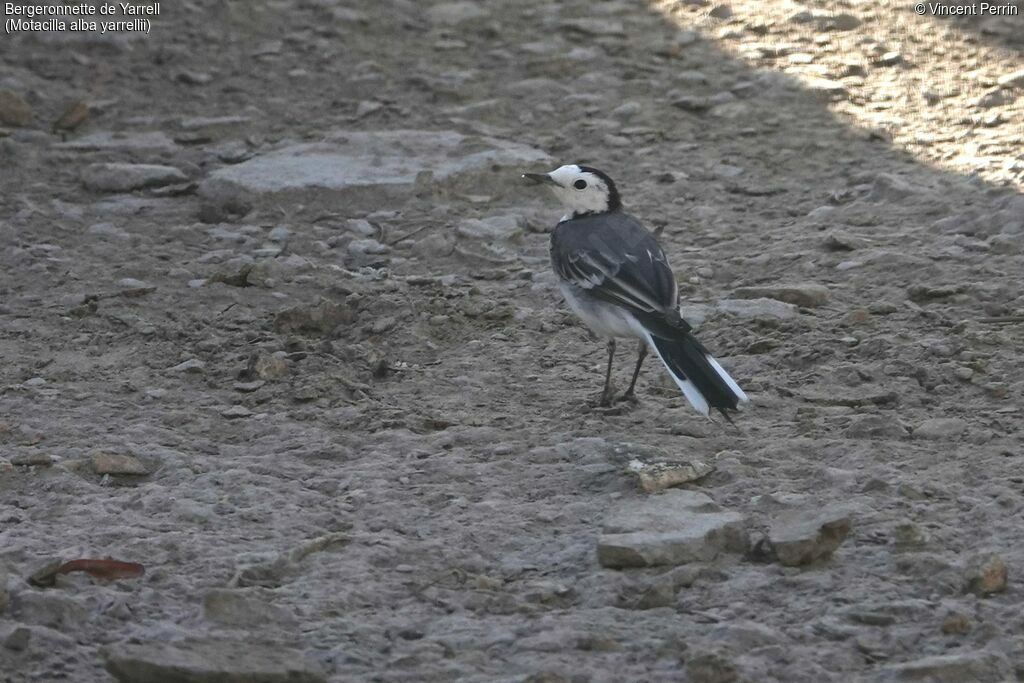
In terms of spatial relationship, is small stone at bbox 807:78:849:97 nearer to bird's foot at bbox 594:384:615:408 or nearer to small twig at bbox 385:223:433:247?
small twig at bbox 385:223:433:247

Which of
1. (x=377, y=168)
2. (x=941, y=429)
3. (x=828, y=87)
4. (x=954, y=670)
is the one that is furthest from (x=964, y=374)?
(x=828, y=87)

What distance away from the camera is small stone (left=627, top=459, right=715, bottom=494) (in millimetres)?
4668

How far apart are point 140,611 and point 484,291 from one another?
2.99 m

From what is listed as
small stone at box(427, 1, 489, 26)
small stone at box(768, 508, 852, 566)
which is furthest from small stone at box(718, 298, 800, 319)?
small stone at box(427, 1, 489, 26)

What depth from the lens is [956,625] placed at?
3754 millimetres

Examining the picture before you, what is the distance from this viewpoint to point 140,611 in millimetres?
3938

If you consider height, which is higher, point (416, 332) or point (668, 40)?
point (668, 40)

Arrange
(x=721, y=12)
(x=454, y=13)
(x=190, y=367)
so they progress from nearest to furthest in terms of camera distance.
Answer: (x=190, y=367)
(x=721, y=12)
(x=454, y=13)

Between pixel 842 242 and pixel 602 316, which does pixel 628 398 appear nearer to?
pixel 602 316

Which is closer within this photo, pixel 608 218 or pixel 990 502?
pixel 990 502

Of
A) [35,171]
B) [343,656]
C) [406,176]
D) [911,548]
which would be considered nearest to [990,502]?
[911,548]

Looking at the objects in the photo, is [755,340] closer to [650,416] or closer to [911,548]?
[650,416]

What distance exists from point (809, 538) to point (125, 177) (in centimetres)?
482

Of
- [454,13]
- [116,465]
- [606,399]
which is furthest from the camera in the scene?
[454,13]
